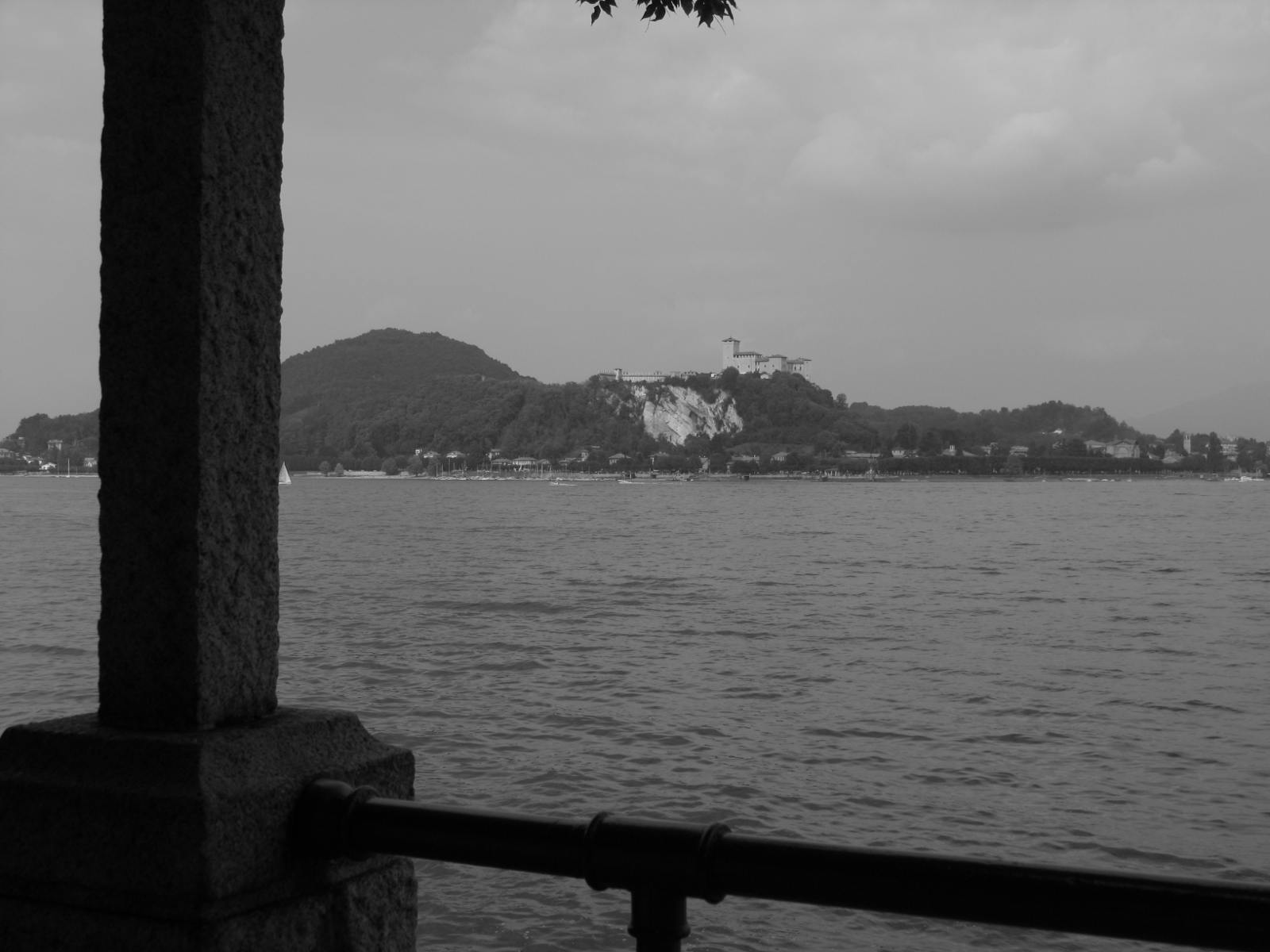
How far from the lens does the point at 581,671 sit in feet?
57.7

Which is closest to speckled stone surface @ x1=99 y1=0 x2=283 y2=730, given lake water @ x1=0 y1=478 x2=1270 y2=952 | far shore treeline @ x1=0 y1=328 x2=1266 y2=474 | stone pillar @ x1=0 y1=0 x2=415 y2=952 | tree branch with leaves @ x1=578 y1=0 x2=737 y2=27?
stone pillar @ x1=0 y1=0 x2=415 y2=952

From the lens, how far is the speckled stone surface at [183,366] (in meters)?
1.87

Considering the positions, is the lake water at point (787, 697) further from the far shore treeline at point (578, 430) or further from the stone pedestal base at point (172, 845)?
the far shore treeline at point (578, 430)

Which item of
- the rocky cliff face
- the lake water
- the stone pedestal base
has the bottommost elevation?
the lake water

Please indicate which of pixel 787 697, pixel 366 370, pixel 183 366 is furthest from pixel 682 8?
pixel 366 370

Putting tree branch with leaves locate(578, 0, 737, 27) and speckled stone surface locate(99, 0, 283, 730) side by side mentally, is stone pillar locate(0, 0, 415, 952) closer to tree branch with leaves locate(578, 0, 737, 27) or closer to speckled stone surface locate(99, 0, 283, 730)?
speckled stone surface locate(99, 0, 283, 730)

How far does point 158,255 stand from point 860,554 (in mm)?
44735

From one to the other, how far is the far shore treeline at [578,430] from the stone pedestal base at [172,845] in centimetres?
13218

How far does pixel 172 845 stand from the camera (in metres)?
1.72

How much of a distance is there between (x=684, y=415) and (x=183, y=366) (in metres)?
172

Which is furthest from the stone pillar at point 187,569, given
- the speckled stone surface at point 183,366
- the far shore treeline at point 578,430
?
the far shore treeline at point 578,430

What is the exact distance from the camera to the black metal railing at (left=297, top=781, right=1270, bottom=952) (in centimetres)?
125

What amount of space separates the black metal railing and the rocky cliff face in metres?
171

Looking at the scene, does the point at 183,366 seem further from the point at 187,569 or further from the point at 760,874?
the point at 760,874
